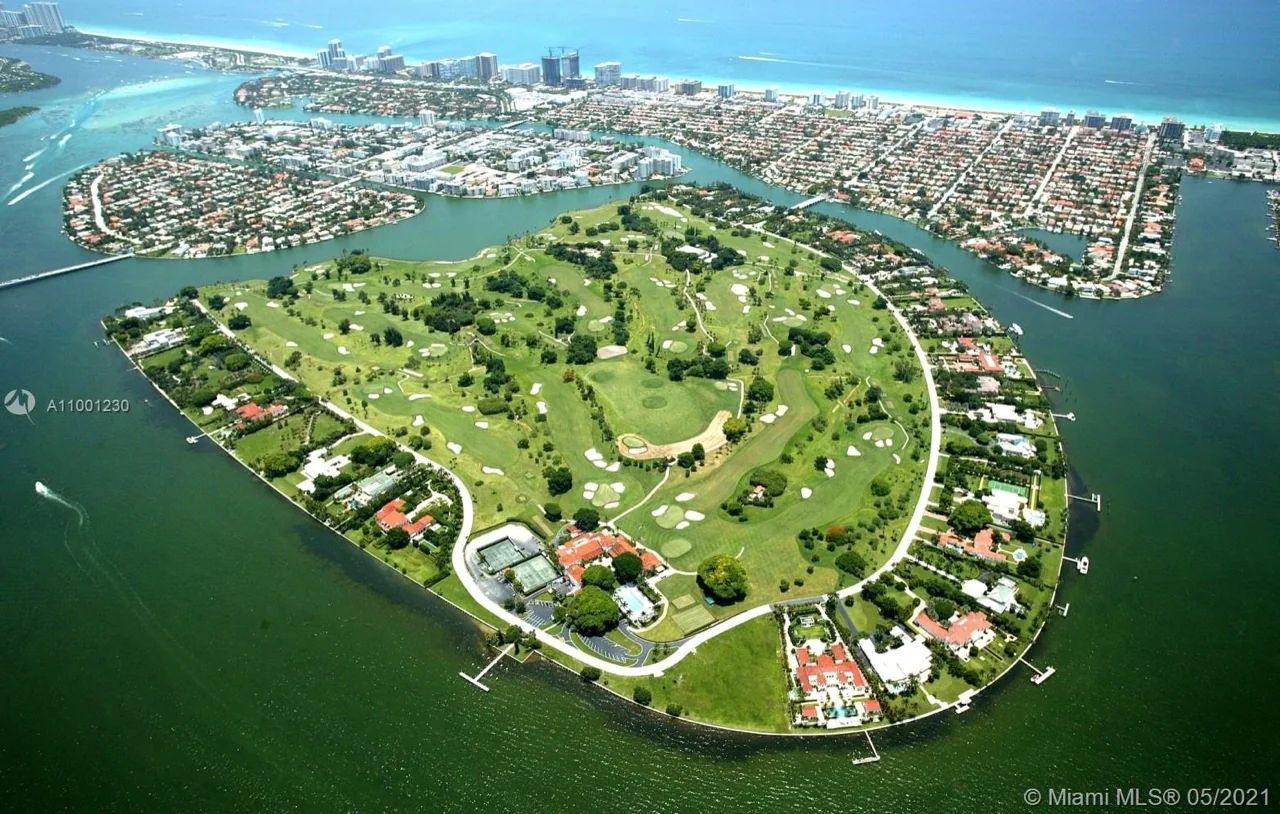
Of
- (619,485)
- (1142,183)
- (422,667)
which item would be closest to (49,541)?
(422,667)

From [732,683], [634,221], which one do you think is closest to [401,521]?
[732,683]

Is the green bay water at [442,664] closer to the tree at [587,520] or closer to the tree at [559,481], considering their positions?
the tree at [587,520]

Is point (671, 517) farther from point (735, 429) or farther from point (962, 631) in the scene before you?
point (962, 631)

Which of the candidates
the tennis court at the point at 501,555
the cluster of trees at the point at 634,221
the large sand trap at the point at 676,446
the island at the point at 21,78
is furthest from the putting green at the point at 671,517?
the island at the point at 21,78

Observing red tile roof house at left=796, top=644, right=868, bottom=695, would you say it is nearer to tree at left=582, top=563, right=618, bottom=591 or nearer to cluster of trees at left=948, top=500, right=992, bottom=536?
tree at left=582, top=563, right=618, bottom=591

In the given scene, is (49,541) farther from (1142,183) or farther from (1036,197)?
(1142,183)

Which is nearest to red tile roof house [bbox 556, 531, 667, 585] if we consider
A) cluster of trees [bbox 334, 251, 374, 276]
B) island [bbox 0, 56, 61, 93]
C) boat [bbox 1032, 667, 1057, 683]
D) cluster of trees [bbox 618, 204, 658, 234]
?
boat [bbox 1032, 667, 1057, 683]
